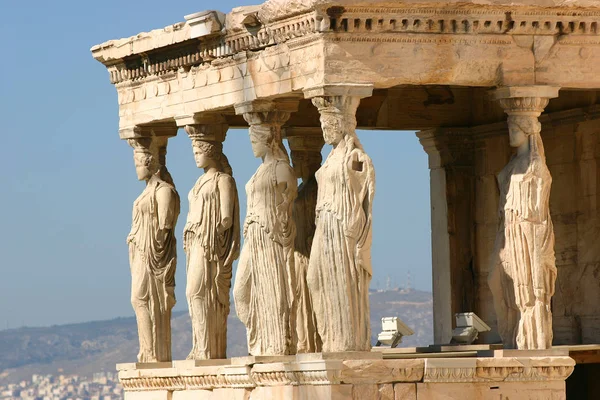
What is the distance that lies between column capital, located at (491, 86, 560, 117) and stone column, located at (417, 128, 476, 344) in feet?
17.7

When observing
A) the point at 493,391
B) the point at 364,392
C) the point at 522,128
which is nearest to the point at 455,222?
the point at 522,128

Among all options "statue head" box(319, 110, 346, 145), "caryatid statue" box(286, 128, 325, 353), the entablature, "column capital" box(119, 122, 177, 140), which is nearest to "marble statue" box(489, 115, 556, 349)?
the entablature

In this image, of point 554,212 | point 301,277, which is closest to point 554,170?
point 554,212

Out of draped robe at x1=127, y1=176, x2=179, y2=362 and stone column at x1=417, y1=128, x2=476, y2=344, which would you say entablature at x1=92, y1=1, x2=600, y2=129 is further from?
stone column at x1=417, y1=128, x2=476, y2=344

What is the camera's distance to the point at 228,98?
32688 millimetres

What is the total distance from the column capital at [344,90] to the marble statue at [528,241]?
1949 millimetres

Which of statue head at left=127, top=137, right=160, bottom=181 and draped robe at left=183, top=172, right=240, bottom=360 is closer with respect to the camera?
draped robe at left=183, top=172, right=240, bottom=360

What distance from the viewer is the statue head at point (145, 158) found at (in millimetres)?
35000

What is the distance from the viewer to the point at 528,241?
3119 centimetres

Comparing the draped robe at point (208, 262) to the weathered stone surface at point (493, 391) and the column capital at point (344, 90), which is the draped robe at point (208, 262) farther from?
the weathered stone surface at point (493, 391)

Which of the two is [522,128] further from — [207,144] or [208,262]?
[208,262]

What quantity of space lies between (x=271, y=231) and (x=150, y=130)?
12.0 feet

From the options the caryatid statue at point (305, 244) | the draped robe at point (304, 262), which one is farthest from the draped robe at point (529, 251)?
the draped robe at point (304, 262)

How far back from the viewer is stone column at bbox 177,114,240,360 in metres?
33.3
